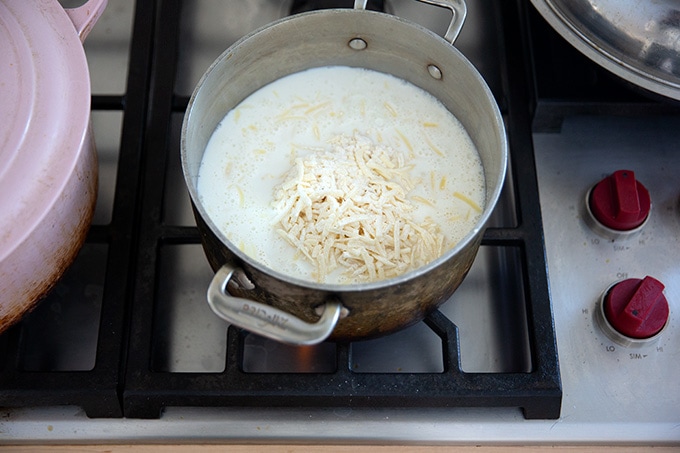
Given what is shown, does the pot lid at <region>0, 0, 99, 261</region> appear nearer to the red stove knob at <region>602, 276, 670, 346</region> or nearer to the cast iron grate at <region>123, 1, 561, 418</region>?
the cast iron grate at <region>123, 1, 561, 418</region>

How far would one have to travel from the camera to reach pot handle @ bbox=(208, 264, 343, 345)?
1.84ft

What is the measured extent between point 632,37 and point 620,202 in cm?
15

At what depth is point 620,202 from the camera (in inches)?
28.5

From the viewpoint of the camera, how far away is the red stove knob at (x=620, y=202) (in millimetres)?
724

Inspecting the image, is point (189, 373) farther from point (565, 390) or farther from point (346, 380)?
point (565, 390)

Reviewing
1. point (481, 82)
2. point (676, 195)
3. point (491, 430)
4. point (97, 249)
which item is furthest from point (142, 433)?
point (676, 195)

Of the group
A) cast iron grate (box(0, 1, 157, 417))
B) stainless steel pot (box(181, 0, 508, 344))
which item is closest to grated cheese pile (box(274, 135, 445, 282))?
stainless steel pot (box(181, 0, 508, 344))

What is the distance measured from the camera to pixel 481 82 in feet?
2.25

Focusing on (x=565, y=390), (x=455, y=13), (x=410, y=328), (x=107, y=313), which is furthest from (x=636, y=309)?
(x=107, y=313)

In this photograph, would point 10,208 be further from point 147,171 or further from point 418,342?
point 418,342

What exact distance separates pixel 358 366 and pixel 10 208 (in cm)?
33

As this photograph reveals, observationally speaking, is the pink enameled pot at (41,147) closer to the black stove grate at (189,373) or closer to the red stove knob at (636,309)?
the black stove grate at (189,373)

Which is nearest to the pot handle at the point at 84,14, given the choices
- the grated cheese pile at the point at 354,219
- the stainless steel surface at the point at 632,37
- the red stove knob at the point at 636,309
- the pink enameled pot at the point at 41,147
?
the pink enameled pot at the point at 41,147

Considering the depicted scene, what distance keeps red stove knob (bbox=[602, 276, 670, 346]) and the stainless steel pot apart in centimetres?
14
